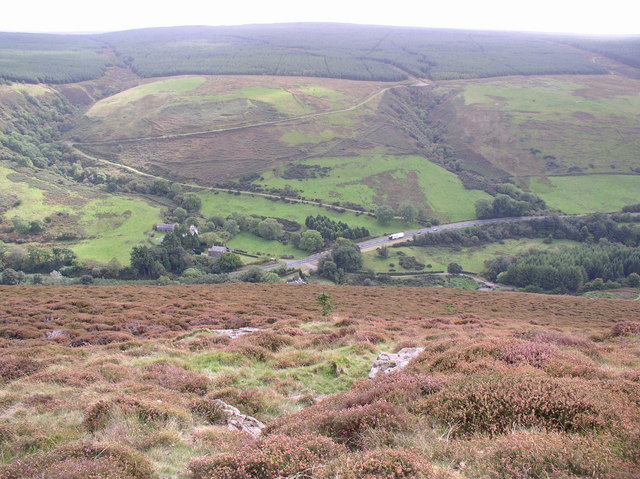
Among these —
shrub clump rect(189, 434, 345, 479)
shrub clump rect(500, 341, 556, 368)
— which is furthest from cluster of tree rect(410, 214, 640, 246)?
shrub clump rect(189, 434, 345, 479)

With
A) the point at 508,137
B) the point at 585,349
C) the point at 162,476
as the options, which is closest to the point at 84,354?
the point at 162,476

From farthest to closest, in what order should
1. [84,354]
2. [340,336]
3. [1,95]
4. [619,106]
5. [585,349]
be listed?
[619,106]
[1,95]
[340,336]
[84,354]
[585,349]

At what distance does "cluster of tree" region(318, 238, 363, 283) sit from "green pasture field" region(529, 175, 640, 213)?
66.6 meters

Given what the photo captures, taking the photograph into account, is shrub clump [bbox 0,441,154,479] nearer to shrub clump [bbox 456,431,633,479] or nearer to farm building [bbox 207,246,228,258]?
shrub clump [bbox 456,431,633,479]

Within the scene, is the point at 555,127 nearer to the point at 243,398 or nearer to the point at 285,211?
the point at 285,211

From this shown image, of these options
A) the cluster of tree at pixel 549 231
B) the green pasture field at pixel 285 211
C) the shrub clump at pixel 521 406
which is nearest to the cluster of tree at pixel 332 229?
the green pasture field at pixel 285 211

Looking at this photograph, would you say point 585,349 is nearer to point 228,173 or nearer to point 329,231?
point 329,231

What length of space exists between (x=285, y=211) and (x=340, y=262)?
26329 mm

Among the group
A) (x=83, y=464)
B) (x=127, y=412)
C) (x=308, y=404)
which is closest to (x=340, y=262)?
(x=308, y=404)

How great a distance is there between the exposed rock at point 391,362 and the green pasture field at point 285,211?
7931 cm

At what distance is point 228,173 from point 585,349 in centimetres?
11030

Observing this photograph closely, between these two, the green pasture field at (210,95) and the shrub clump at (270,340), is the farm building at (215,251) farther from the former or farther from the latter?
the green pasture field at (210,95)

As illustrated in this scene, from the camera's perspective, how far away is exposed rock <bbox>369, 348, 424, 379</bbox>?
14.6m

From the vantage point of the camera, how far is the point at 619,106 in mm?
158250
